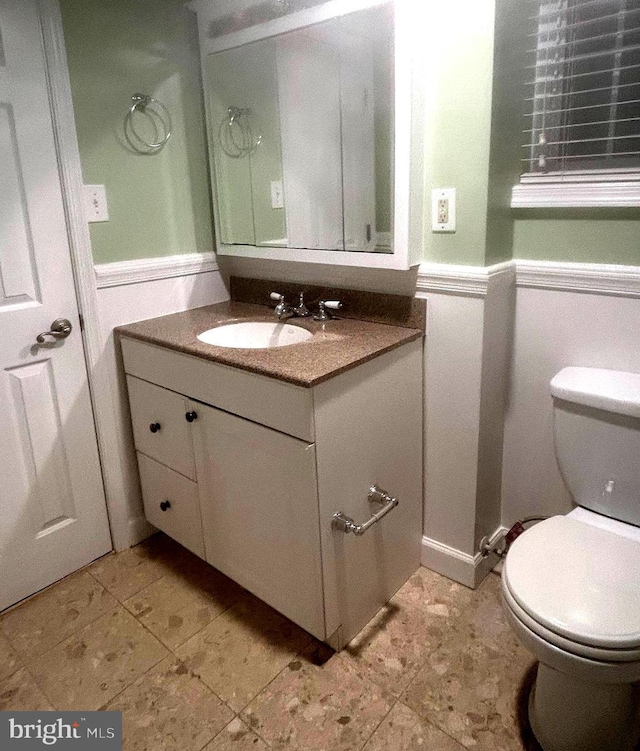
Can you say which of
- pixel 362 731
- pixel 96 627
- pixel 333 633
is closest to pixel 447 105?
pixel 333 633

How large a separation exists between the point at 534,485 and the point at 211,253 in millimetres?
1346

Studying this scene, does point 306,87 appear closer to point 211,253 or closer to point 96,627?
point 211,253

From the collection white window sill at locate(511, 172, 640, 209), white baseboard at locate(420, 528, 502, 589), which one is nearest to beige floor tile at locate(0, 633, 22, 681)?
white baseboard at locate(420, 528, 502, 589)

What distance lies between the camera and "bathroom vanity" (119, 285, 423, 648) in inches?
52.9

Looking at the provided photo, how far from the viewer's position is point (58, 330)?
5.42ft

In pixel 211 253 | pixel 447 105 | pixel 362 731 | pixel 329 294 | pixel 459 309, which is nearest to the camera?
pixel 362 731

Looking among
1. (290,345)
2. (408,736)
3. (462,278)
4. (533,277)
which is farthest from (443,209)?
(408,736)

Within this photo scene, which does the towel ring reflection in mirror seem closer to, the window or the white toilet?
the window

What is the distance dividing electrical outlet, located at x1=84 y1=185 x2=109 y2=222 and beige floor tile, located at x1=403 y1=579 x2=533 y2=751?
1575mm

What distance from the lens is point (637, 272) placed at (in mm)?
1369

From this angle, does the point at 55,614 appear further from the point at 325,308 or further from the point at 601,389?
the point at 601,389

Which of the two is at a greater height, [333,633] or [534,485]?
[534,485]

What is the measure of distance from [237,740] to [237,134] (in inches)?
68.6

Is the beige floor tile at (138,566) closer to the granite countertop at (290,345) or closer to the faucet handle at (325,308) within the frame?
the granite countertop at (290,345)
